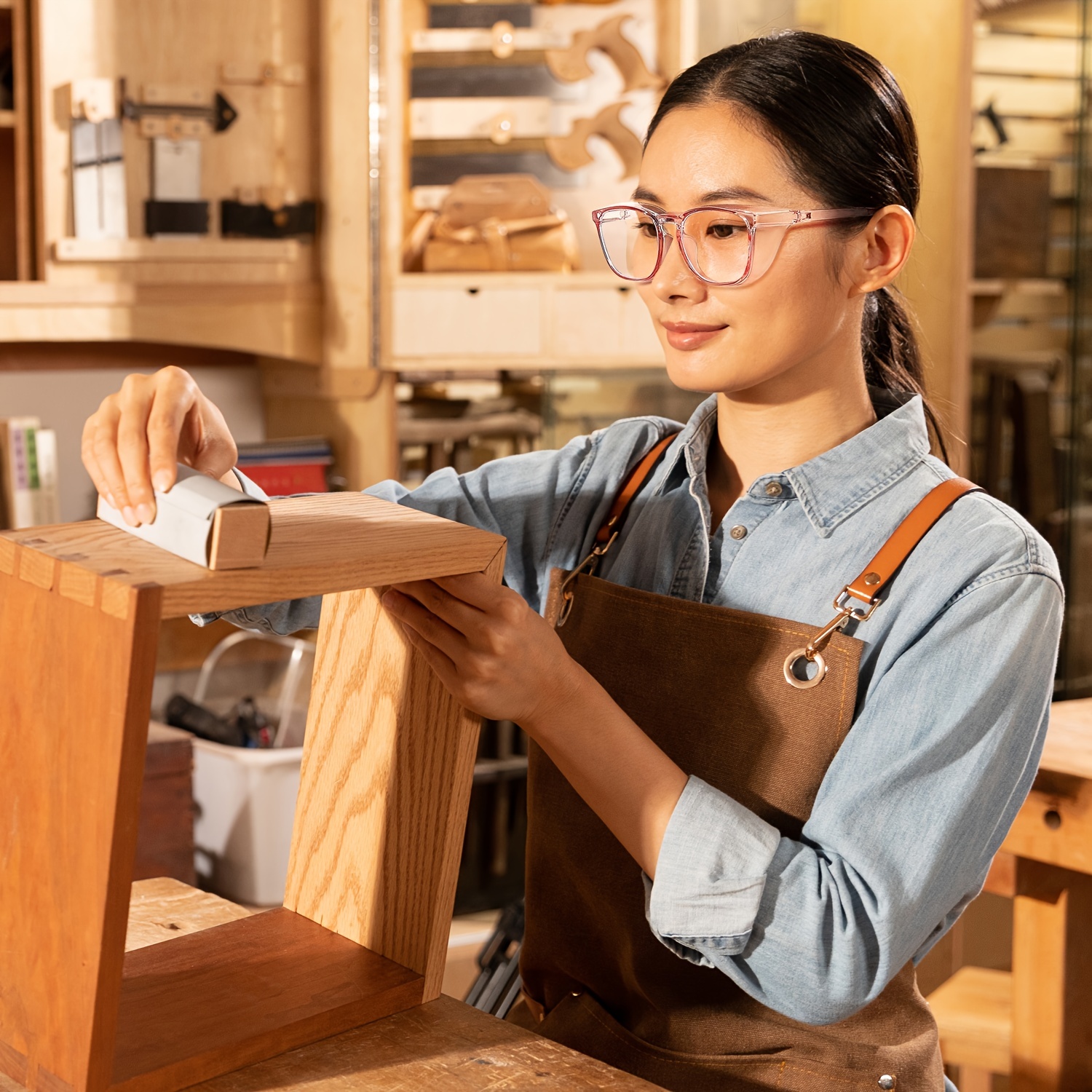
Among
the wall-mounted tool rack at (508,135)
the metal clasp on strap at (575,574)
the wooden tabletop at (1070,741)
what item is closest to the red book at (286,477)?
the wall-mounted tool rack at (508,135)

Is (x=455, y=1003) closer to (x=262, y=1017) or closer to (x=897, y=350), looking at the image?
(x=262, y=1017)

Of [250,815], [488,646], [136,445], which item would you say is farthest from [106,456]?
[250,815]

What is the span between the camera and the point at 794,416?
111 cm

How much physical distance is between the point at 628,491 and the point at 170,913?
53 centimetres

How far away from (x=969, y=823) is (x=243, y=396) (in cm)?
243

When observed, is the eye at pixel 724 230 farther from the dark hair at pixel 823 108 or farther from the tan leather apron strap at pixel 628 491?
the tan leather apron strap at pixel 628 491

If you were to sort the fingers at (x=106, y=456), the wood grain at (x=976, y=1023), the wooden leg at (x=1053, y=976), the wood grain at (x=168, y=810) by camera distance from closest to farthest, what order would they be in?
the fingers at (x=106, y=456) < the wooden leg at (x=1053, y=976) < the wood grain at (x=976, y=1023) < the wood grain at (x=168, y=810)

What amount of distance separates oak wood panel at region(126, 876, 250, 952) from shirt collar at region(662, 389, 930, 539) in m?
0.55

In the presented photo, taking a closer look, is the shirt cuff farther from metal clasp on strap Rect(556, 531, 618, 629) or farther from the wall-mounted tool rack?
the wall-mounted tool rack

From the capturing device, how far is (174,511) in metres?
0.80

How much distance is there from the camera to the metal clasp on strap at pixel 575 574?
3.86 ft

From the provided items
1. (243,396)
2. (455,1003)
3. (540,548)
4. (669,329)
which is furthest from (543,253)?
(455,1003)

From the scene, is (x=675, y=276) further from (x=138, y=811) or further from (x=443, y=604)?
(x=138, y=811)

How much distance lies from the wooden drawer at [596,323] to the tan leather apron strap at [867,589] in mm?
1727
